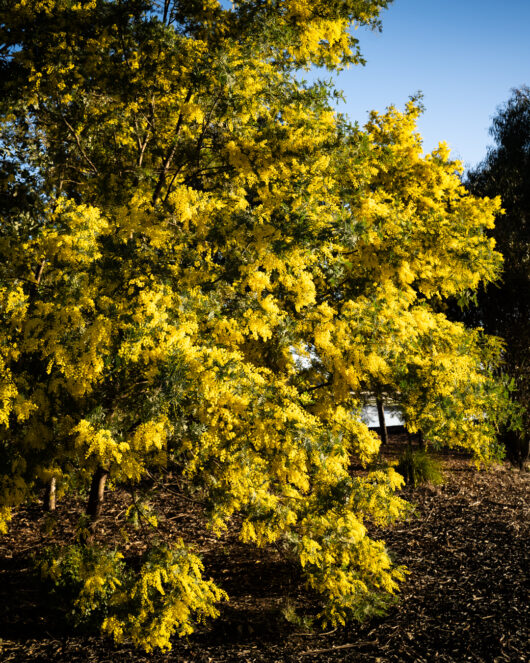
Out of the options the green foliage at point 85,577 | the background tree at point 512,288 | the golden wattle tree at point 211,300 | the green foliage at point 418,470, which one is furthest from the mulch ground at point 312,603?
the background tree at point 512,288

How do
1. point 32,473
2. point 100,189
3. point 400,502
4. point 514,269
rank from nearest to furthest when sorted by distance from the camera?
point 32,473, point 400,502, point 100,189, point 514,269

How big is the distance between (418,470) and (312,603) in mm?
5439

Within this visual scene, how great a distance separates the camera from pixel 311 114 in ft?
19.8

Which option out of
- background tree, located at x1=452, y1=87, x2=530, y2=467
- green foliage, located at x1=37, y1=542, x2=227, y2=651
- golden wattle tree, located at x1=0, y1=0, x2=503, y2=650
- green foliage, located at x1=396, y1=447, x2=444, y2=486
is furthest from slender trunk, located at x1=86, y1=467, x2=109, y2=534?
background tree, located at x1=452, y1=87, x2=530, y2=467

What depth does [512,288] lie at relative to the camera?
1209cm

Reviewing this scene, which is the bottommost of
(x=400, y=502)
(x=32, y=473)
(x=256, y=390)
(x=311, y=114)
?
(x=400, y=502)

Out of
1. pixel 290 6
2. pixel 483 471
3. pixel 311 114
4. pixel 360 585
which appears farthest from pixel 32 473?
pixel 483 471

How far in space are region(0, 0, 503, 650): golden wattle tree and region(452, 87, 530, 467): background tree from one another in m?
6.04

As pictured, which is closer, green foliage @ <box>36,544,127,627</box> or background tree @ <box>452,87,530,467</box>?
green foliage @ <box>36,544,127,627</box>

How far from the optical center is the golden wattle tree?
14.4 feet

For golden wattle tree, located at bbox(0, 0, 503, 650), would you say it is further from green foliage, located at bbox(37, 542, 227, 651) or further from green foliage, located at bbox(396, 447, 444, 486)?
green foliage, located at bbox(396, 447, 444, 486)

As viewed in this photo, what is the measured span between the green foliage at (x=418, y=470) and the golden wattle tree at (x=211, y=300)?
4.76m

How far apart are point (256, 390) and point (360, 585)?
2.53m

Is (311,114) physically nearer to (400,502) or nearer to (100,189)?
(100,189)
